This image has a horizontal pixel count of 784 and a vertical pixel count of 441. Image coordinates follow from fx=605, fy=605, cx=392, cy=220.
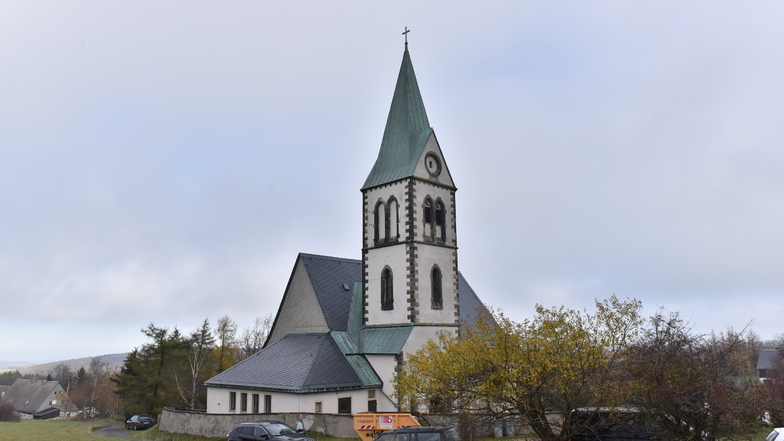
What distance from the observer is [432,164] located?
3550cm

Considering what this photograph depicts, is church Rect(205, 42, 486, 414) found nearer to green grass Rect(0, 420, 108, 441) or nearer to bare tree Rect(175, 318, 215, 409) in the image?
green grass Rect(0, 420, 108, 441)

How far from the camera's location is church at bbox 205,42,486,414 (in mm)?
30688

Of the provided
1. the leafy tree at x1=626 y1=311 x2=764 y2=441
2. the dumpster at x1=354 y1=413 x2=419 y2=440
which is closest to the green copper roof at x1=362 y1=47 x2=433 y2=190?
the dumpster at x1=354 y1=413 x2=419 y2=440

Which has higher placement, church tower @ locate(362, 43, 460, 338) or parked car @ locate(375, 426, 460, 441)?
church tower @ locate(362, 43, 460, 338)

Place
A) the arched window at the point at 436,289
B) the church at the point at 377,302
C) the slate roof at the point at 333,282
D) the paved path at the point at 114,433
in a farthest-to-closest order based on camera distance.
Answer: the paved path at the point at 114,433, the slate roof at the point at 333,282, the arched window at the point at 436,289, the church at the point at 377,302

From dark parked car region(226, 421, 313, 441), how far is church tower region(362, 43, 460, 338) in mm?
10670

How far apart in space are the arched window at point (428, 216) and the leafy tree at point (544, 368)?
1337cm

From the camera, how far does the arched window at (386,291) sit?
33.6 m

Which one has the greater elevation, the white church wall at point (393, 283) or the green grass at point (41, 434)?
the white church wall at point (393, 283)

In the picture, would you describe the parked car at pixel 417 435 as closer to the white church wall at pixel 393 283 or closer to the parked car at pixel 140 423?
A: the white church wall at pixel 393 283

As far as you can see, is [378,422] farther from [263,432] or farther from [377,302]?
[377,302]

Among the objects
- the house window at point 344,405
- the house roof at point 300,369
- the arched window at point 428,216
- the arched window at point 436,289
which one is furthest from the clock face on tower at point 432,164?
the house window at point 344,405

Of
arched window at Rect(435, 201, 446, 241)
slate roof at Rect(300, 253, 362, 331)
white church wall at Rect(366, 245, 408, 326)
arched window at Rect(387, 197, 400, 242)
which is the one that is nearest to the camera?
white church wall at Rect(366, 245, 408, 326)

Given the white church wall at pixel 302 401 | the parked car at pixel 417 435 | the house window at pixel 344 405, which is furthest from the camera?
the house window at pixel 344 405
